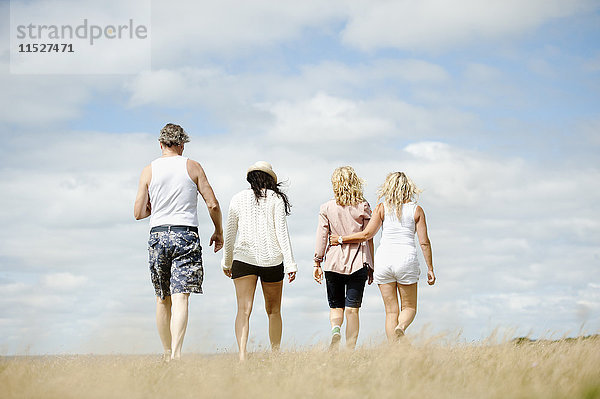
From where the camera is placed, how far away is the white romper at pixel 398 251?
374 inches

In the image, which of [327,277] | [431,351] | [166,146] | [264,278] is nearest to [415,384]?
[431,351]

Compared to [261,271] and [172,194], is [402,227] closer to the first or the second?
[261,271]

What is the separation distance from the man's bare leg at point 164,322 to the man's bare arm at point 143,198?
1.12 meters

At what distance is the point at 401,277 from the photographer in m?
9.53

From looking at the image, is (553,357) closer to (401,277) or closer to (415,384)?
(401,277)

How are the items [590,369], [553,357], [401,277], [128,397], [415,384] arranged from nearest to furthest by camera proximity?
[128,397] → [415,384] → [590,369] → [553,357] → [401,277]

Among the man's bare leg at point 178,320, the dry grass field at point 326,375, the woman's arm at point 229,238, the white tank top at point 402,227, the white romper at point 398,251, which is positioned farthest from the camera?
the white tank top at point 402,227

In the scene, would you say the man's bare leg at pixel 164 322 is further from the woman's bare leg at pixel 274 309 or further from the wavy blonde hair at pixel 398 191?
the wavy blonde hair at pixel 398 191

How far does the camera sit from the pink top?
9.90 m

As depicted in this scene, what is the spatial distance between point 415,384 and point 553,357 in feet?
9.24

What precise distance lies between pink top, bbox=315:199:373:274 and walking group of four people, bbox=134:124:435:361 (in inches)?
0.6

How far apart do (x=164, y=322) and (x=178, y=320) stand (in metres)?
0.41

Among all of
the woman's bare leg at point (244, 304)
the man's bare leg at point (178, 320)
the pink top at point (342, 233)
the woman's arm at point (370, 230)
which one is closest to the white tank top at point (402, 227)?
the woman's arm at point (370, 230)

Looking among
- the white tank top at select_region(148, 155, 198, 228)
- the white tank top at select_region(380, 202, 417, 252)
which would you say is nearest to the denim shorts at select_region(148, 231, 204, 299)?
the white tank top at select_region(148, 155, 198, 228)
